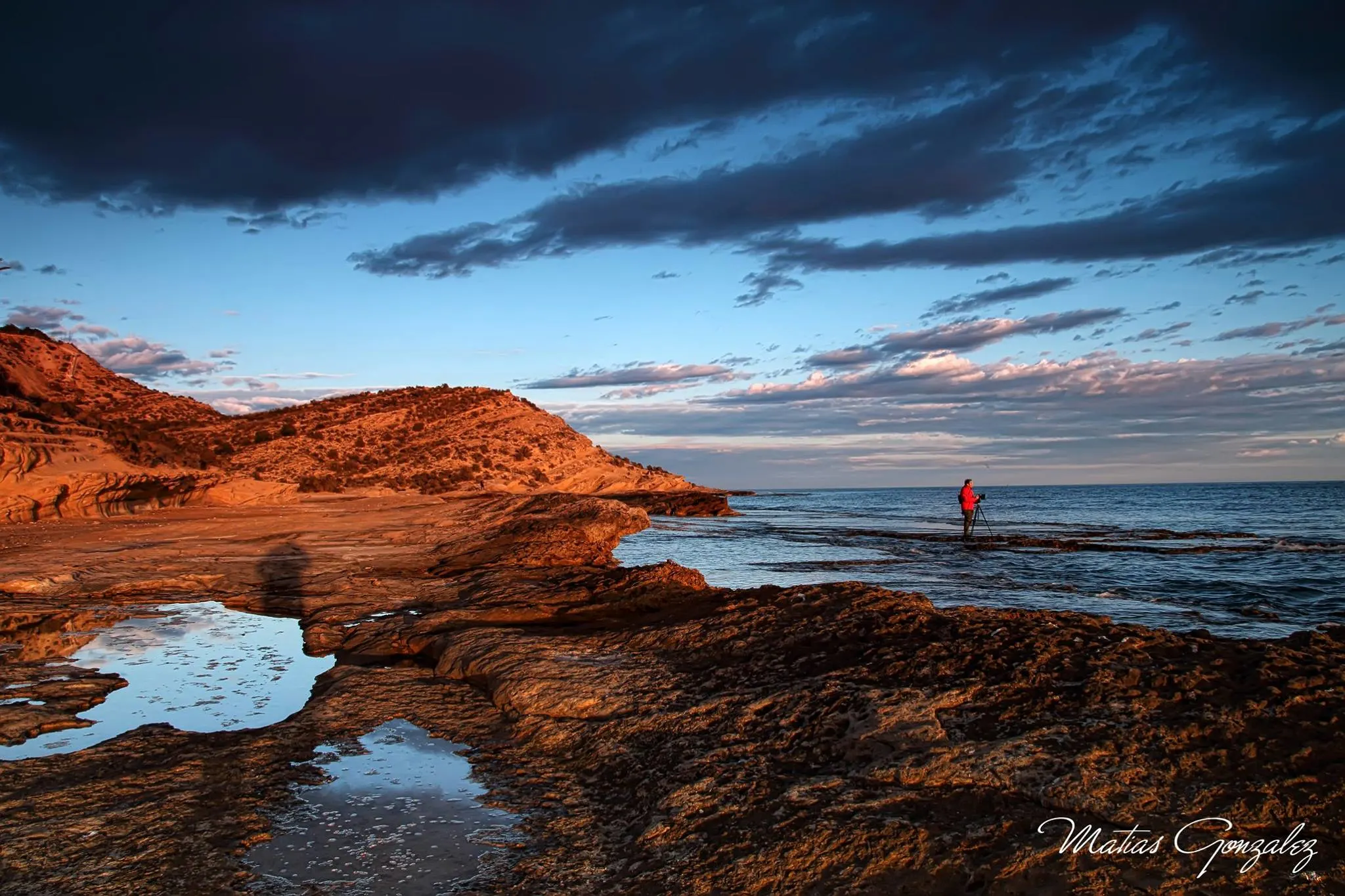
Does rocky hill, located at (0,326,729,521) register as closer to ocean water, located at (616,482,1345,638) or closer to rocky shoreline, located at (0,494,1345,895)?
ocean water, located at (616,482,1345,638)

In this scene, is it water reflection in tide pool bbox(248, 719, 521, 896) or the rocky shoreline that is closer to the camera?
the rocky shoreline

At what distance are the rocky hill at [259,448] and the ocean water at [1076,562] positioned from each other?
1389cm

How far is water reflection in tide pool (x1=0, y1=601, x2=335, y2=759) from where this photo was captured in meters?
6.38

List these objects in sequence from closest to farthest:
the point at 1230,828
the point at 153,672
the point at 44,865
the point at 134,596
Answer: the point at 1230,828, the point at 44,865, the point at 153,672, the point at 134,596

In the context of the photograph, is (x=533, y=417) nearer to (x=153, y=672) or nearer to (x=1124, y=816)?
(x=153, y=672)

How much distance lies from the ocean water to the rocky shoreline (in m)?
6.92

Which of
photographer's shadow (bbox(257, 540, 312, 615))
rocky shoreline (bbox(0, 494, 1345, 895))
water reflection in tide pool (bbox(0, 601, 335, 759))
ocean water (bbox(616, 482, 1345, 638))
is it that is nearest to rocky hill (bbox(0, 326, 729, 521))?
photographer's shadow (bbox(257, 540, 312, 615))

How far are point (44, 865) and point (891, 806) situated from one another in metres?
4.19

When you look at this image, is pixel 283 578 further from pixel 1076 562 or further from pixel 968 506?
pixel 968 506

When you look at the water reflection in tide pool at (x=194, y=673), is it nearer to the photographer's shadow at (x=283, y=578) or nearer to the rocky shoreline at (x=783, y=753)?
the rocky shoreline at (x=783, y=753)

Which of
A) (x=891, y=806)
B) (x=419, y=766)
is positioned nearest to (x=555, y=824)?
(x=419, y=766)

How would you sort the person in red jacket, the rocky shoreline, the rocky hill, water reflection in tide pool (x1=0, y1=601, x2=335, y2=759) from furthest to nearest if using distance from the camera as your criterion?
1. the person in red jacket
2. the rocky hill
3. water reflection in tide pool (x1=0, y1=601, x2=335, y2=759)
4. the rocky shoreline

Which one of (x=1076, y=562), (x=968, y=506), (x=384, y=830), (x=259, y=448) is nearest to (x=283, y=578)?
(x=384, y=830)

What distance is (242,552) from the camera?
17.0 m
